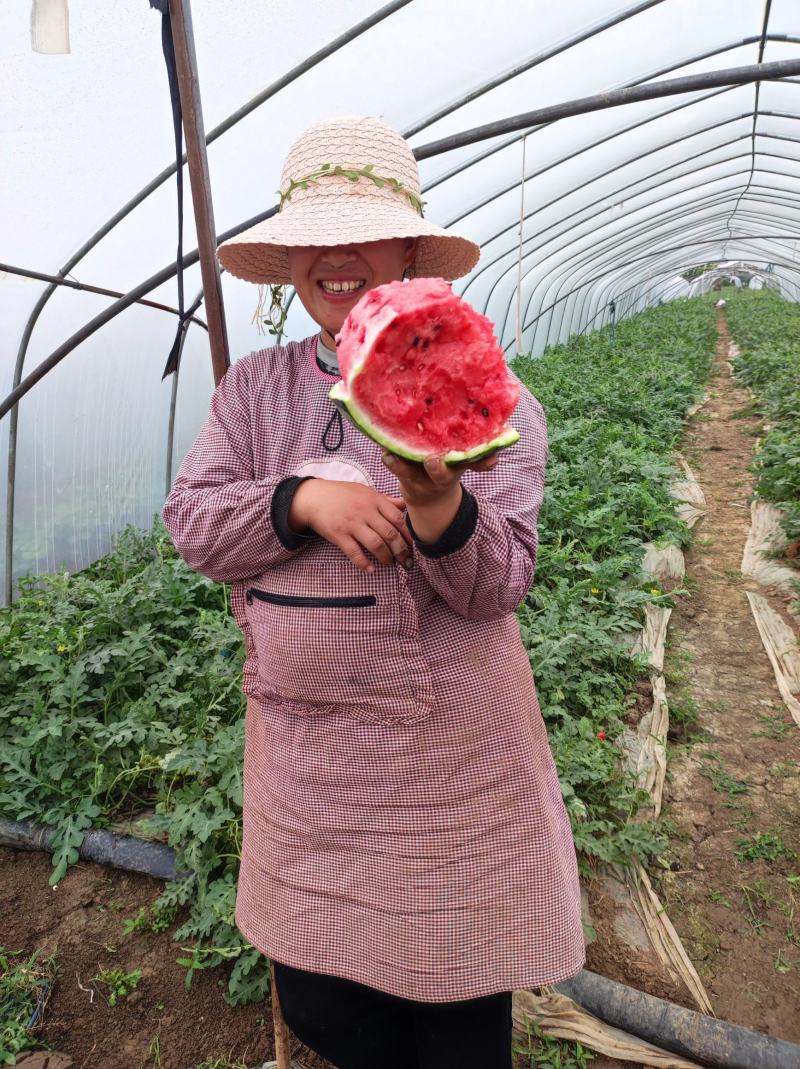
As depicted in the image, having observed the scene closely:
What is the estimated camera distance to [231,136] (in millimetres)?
4246

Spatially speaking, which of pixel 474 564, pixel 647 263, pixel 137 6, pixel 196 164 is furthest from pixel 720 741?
pixel 647 263

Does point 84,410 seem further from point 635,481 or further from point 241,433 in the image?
point 241,433

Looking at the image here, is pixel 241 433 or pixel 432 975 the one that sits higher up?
pixel 241 433

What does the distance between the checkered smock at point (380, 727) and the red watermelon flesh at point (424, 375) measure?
222 mm

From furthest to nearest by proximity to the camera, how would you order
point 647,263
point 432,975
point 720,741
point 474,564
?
point 647,263 < point 720,741 < point 432,975 < point 474,564

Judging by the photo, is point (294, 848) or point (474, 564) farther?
point (294, 848)

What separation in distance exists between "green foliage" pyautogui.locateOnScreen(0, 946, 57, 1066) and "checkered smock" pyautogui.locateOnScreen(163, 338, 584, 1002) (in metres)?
1.39

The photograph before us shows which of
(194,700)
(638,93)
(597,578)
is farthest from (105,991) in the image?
(638,93)

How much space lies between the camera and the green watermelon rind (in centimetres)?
96

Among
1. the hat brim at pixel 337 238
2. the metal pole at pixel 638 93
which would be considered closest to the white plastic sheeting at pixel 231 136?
the metal pole at pixel 638 93

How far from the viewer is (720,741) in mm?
3480

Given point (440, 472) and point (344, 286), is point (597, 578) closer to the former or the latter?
point (344, 286)

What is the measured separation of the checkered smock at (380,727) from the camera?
4.17 feet

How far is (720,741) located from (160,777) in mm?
2565
